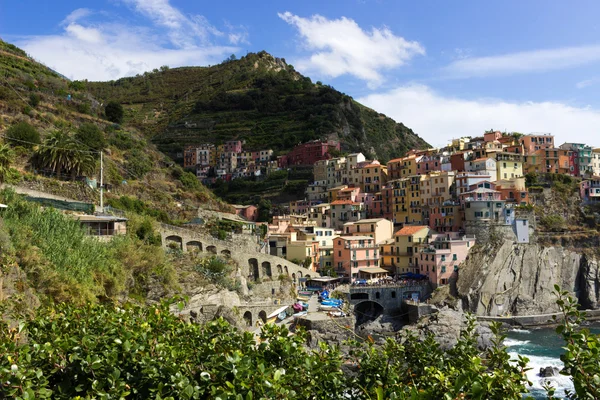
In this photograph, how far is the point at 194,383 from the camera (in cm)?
809

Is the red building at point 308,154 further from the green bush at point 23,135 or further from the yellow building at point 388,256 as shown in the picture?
the green bush at point 23,135

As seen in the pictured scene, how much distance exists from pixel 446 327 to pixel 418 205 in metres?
24.7

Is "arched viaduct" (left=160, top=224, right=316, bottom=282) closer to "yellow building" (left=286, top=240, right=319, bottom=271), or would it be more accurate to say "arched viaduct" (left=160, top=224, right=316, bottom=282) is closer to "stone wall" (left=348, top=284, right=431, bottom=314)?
"yellow building" (left=286, top=240, right=319, bottom=271)

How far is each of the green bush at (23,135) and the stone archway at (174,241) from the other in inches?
529

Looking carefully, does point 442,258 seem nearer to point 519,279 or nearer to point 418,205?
point 519,279

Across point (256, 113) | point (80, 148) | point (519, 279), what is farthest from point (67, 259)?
point (256, 113)

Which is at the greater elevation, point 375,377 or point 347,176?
point 347,176

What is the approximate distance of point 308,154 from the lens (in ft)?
287

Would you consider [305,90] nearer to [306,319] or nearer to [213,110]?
[213,110]

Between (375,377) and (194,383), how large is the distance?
321 centimetres

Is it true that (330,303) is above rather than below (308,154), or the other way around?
below

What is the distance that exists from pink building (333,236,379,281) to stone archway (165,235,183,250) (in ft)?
65.4

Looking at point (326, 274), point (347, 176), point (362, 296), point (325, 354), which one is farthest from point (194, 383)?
point (347, 176)

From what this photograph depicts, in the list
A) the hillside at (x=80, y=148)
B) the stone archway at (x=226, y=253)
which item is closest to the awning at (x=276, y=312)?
the stone archway at (x=226, y=253)
